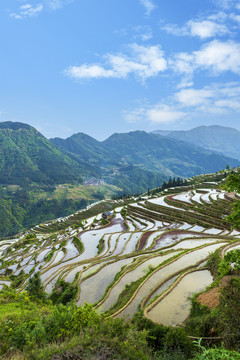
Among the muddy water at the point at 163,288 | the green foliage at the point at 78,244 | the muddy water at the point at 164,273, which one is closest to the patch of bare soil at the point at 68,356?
the muddy water at the point at 164,273

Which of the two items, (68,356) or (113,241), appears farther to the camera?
(113,241)

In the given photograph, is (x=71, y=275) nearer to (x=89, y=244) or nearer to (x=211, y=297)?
(x=89, y=244)

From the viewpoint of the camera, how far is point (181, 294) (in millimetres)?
14609

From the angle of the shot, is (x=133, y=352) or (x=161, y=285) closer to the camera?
(x=133, y=352)

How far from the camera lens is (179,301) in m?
13.8

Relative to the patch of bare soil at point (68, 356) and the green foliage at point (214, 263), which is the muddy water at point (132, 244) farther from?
the patch of bare soil at point (68, 356)

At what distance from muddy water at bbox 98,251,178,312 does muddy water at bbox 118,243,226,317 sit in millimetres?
2012

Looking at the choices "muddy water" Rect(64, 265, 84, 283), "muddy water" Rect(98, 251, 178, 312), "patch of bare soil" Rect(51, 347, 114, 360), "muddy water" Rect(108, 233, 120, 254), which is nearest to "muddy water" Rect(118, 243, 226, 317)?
"muddy water" Rect(98, 251, 178, 312)

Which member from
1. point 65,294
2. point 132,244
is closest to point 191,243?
point 132,244

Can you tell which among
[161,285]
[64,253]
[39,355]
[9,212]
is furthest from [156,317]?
[9,212]

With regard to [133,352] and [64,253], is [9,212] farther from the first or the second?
[133,352]

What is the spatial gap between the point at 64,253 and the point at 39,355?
3840 cm

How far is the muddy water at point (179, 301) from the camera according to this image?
12.3 m

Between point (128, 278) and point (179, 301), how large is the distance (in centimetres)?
695
